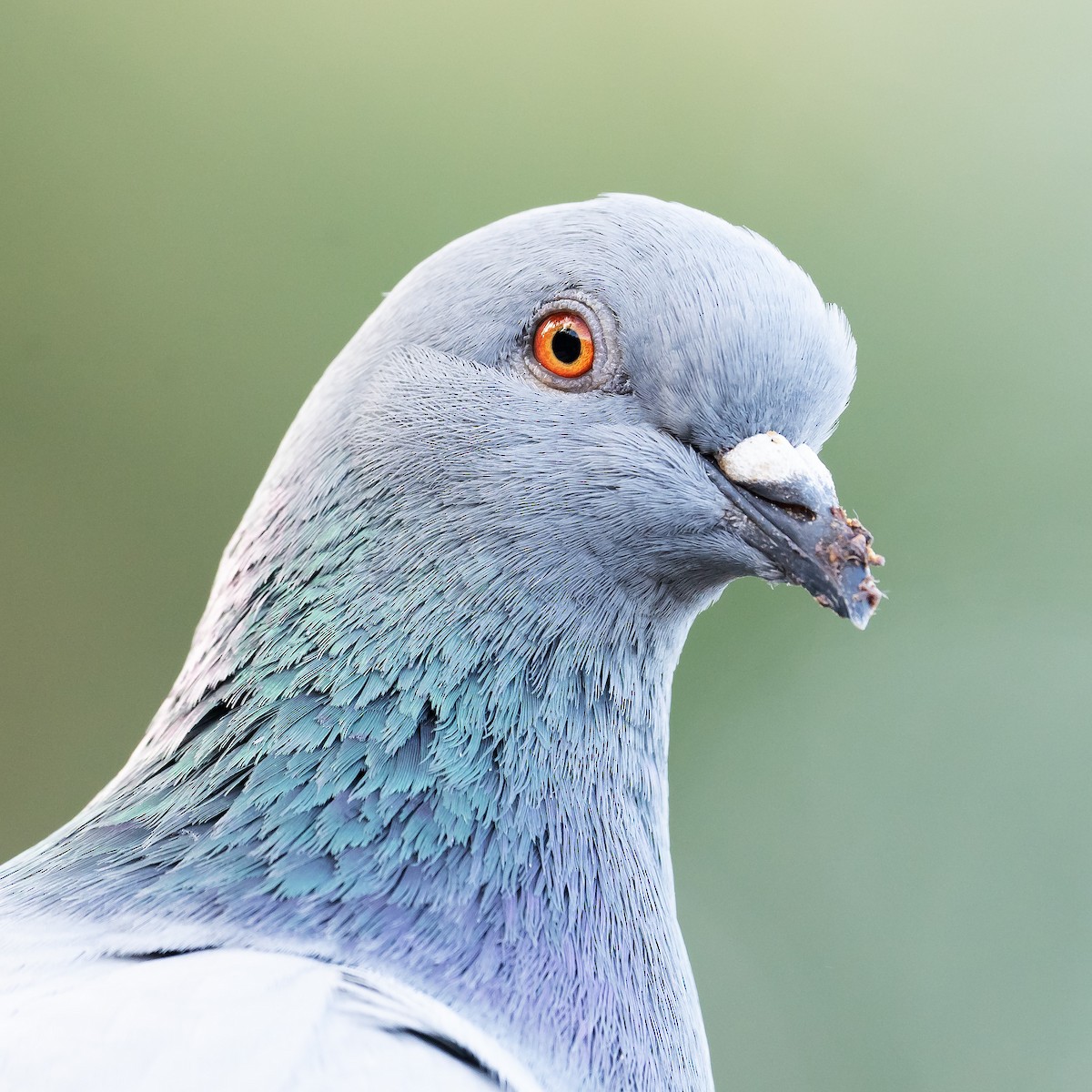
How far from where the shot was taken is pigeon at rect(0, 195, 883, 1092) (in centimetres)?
152

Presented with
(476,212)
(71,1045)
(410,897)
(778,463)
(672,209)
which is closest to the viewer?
(71,1045)

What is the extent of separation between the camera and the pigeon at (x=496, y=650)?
152cm

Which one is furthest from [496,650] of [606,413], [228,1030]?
[228,1030]

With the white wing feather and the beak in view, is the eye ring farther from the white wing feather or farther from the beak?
the white wing feather

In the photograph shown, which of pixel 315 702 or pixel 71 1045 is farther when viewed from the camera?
pixel 315 702

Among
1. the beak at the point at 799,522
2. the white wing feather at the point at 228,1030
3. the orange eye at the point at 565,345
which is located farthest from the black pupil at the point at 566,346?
the white wing feather at the point at 228,1030

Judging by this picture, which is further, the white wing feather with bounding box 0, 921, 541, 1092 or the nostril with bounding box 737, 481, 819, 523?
the nostril with bounding box 737, 481, 819, 523

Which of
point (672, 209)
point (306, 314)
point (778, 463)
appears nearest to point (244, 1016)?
point (778, 463)

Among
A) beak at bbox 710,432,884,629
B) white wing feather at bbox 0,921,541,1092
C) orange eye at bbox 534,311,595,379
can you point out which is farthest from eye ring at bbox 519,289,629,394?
white wing feather at bbox 0,921,541,1092

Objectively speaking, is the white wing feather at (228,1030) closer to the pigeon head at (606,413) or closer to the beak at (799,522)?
the pigeon head at (606,413)

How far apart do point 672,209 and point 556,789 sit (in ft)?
2.85

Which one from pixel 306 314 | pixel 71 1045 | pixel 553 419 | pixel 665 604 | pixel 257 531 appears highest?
pixel 306 314

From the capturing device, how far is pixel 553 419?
173cm

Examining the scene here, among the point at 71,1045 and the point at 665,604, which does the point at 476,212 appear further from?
the point at 71,1045
